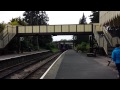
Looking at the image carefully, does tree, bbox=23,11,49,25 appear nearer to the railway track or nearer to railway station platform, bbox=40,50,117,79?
the railway track

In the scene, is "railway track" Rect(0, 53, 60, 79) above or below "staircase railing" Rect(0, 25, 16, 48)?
below

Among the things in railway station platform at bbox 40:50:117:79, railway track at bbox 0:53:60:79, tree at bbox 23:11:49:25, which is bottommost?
railway track at bbox 0:53:60:79

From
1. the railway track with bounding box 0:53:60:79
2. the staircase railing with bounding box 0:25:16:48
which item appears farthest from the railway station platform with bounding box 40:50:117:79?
the staircase railing with bounding box 0:25:16:48

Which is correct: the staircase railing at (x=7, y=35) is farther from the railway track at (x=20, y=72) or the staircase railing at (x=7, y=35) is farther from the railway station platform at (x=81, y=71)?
the railway station platform at (x=81, y=71)

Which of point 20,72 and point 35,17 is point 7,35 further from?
point 35,17

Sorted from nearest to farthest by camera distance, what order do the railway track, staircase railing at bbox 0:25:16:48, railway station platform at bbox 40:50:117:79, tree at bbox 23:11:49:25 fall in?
railway station platform at bbox 40:50:117:79 → the railway track → staircase railing at bbox 0:25:16:48 → tree at bbox 23:11:49:25

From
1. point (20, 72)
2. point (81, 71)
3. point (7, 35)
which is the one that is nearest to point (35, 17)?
point (7, 35)

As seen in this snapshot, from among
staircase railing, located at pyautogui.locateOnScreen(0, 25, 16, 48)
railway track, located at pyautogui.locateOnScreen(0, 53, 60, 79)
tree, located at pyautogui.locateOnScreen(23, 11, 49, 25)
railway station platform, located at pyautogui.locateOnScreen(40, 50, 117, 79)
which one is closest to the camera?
railway station platform, located at pyautogui.locateOnScreen(40, 50, 117, 79)

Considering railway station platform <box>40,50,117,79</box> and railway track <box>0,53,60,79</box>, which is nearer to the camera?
railway station platform <box>40,50,117,79</box>
